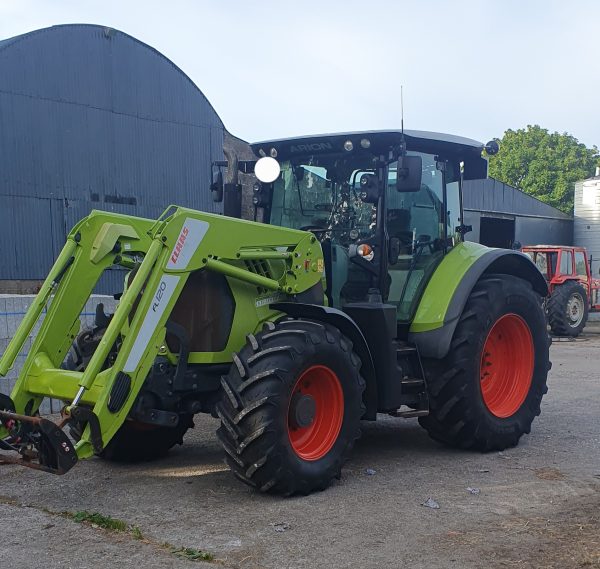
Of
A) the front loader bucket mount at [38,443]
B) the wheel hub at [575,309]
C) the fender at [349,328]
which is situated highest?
the fender at [349,328]

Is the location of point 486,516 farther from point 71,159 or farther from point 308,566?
point 71,159

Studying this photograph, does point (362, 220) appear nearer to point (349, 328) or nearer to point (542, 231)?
point (349, 328)

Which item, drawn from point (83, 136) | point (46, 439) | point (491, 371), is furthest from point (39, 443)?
point (83, 136)

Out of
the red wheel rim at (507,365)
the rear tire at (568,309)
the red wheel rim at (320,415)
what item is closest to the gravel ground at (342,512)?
the red wheel rim at (320,415)

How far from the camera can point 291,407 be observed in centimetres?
561

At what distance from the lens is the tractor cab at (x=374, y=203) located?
667 cm

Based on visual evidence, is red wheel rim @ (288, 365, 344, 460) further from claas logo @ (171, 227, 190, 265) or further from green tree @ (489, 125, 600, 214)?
green tree @ (489, 125, 600, 214)

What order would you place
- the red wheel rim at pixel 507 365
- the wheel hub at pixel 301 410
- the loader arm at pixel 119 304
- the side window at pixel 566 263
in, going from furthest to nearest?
1. the side window at pixel 566 263
2. the red wheel rim at pixel 507 365
3. the wheel hub at pixel 301 410
4. the loader arm at pixel 119 304

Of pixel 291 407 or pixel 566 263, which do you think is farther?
pixel 566 263

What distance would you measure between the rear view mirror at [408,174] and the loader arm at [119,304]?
808 mm

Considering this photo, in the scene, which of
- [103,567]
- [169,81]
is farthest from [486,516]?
[169,81]

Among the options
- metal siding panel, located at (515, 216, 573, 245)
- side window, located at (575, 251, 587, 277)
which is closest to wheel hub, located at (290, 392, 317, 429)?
side window, located at (575, 251, 587, 277)

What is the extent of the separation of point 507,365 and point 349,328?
224 centimetres

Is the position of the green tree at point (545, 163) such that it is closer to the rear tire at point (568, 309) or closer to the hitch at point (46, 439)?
the rear tire at point (568, 309)
